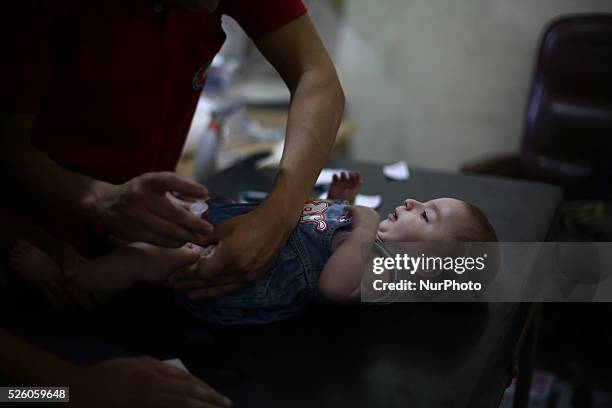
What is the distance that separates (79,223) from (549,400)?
4.49 ft

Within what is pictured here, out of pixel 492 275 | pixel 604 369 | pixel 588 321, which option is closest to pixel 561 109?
pixel 588 321

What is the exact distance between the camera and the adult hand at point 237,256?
0.79m

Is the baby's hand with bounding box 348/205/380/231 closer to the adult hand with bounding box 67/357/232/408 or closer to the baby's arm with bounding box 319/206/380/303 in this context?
the baby's arm with bounding box 319/206/380/303

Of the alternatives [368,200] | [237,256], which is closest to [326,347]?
[237,256]

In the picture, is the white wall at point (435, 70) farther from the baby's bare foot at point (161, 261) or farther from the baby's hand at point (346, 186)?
the baby's bare foot at point (161, 261)

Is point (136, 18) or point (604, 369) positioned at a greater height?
point (136, 18)

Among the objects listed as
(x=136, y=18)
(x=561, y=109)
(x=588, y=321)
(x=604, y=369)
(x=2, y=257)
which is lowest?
(x=604, y=369)

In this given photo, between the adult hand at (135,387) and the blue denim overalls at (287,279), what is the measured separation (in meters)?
0.20

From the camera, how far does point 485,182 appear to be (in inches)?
53.1

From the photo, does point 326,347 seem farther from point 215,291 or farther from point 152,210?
point 152,210

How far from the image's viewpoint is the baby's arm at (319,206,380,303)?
871 mm

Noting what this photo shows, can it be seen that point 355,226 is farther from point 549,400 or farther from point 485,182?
point 549,400

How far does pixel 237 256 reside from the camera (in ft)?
2.58

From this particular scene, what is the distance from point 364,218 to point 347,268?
10cm
